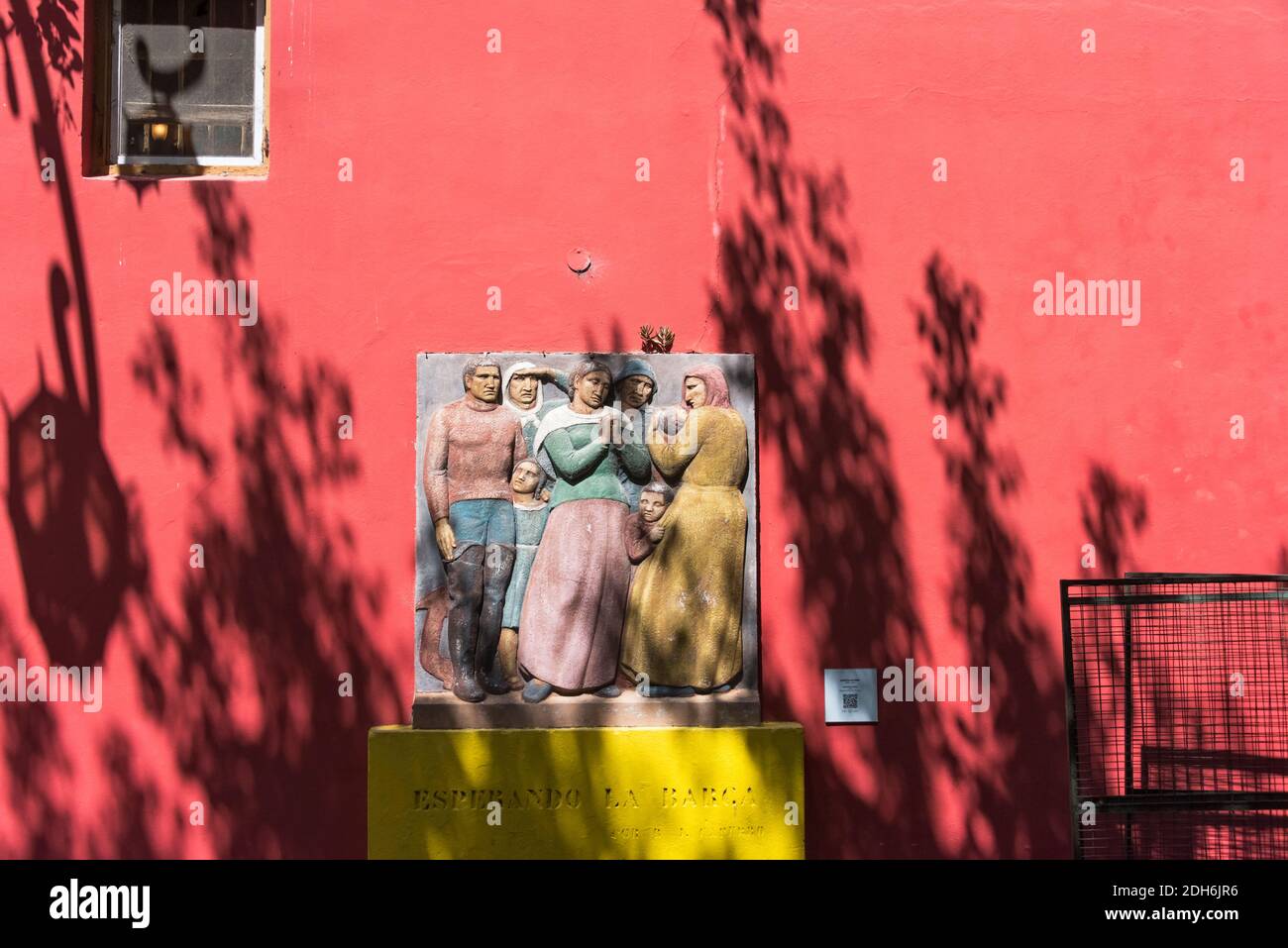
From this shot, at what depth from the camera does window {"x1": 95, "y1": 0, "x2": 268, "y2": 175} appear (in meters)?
5.77

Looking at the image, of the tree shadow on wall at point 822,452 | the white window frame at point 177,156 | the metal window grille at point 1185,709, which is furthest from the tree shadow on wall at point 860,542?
the white window frame at point 177,156

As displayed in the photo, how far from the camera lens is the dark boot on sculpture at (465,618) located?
17.7 feet

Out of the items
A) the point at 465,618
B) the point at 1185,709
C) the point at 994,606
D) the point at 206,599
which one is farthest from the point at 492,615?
the point at 1185,709

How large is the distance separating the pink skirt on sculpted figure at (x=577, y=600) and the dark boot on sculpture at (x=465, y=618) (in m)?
0.22

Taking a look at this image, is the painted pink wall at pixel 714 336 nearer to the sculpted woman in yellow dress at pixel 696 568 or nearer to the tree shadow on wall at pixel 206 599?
the tree shadow on wall at pixel 206 599

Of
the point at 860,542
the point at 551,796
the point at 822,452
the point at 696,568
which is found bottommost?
the point at 551,796

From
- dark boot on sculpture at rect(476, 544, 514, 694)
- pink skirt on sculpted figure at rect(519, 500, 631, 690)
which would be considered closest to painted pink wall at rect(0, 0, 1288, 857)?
dark boot on sculpture at rect(476, 544, 514, 694)

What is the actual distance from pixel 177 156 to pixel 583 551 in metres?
2.73

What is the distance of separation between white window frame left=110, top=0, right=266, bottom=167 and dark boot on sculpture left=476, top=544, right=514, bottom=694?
223 centimetres

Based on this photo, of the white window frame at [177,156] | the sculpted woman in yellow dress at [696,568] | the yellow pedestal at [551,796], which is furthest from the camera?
the white window frame at [177,156]

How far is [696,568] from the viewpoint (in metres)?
5.50

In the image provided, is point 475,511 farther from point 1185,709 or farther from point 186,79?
Result: point 1185,709

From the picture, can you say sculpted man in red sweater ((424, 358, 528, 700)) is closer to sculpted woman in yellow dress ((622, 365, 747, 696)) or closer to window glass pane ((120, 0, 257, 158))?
sculpted woman in yellow dress ((622, 365, 747, 696))

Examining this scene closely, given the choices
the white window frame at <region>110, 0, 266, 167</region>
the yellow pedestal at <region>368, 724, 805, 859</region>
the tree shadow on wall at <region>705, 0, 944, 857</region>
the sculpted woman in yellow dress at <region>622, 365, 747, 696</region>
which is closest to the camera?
the yellow pedestal at <region>368, 724, 805, 859</region>
